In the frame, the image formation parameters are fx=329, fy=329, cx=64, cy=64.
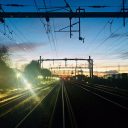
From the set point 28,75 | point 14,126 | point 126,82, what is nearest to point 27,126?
point 14,126

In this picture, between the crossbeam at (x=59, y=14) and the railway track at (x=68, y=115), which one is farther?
the crossbeam at (x=59, y=14)

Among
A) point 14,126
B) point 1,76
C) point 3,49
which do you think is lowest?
point 14,126

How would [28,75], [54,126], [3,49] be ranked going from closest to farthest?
[54,126] < [3,49] < [28,75]

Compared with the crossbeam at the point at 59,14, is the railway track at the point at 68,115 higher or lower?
lower

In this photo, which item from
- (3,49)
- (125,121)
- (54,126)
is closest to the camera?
(54,126)

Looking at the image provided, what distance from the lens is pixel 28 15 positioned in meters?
21.5

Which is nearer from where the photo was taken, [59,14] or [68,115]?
[59,14]

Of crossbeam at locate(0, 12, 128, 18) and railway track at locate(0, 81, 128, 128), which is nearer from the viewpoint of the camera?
railway track at locate(0, 81, 128, 128)

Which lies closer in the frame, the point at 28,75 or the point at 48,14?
the point at 48,14

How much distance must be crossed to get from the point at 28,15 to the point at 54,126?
8102mm

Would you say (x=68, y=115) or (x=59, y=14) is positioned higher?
(x=59, y=14)

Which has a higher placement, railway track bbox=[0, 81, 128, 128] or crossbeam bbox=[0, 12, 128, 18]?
crossbeam bbox=[0, 12, 128, 18]

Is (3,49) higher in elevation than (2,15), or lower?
higher

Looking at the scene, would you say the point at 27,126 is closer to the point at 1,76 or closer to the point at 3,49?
the point at 1,76
